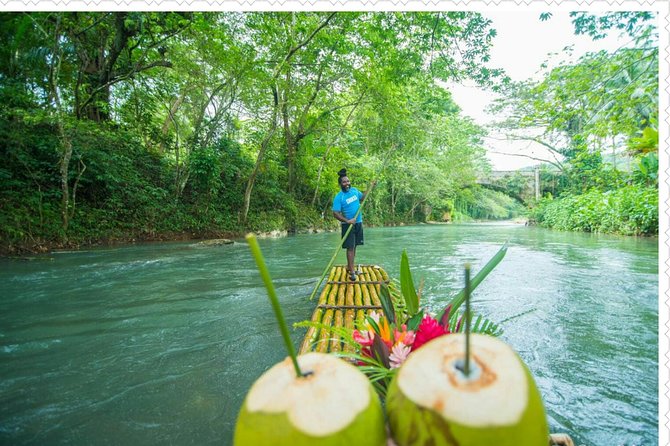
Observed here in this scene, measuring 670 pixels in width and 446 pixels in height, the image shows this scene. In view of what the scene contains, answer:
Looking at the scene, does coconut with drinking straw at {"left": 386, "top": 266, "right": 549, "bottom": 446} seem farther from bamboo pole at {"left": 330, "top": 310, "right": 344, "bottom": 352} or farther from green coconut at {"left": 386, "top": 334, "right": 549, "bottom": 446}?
bamboo pole at {"left": 330, "top": 310, "right": 344, "bottom": 352}

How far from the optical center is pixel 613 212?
37.1 ft

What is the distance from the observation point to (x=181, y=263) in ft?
19.1

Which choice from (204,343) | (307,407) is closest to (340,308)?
(204,343)

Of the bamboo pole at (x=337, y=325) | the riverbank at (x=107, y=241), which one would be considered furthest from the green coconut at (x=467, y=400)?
the riverbank at (x=107, y=241)

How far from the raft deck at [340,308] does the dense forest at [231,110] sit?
1483 mm

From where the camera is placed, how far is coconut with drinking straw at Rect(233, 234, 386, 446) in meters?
0.41

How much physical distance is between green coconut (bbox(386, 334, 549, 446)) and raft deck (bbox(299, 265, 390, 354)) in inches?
44.5

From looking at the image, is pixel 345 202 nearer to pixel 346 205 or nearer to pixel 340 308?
pixel 346 205

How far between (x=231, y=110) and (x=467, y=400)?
476 inches

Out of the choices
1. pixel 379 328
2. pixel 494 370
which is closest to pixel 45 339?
pixel 379 328

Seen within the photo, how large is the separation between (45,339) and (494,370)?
322cm

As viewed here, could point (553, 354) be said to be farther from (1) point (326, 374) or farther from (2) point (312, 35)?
(2) point (312, 35)

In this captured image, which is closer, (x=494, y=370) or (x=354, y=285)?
(x=494, y=370)

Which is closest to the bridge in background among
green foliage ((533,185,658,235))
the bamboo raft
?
green foliage ((533,185,658,235))
